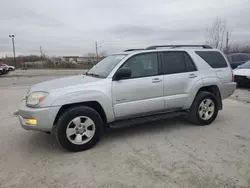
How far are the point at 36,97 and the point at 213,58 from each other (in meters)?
3.89

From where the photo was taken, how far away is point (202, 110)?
186 inches

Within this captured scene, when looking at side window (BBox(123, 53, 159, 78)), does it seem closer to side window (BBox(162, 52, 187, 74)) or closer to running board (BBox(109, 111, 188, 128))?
side window (BBox(162, 52, 187, 74))

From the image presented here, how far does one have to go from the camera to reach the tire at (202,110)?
464 cm

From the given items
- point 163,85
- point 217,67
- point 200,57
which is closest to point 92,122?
point 163,85

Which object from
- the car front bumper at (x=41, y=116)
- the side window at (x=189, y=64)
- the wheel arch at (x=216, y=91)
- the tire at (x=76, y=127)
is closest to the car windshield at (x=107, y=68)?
the tire at (x=76, y=127)

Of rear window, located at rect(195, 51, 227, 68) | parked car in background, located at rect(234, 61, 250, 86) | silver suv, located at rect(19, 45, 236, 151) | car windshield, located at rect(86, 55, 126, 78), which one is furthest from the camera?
parked car in background, located at rect(234, 61, 250, 86)

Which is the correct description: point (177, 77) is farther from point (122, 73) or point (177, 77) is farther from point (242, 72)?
point (242, 72)

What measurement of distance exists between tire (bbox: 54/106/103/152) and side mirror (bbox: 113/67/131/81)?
0.73 m

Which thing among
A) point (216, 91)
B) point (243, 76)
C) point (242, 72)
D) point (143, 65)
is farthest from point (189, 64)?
point (242, 72)

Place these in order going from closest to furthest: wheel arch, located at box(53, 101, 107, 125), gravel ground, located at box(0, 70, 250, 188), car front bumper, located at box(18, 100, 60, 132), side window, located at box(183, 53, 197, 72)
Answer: gravel ground, located at box(0, 70, 250, 188), car front bumper, located at box(18, 100, 60, 132), wheel arch, located at box(53, 101, 107, 125), side window, located at box(183, 53, 197, 72)

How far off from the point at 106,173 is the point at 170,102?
6.78 ft

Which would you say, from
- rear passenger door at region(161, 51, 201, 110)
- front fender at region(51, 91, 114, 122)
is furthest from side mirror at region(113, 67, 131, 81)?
rear passenger door at region(161, 51, 201, 110)

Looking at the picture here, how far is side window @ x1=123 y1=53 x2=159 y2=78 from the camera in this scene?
13.3 ft

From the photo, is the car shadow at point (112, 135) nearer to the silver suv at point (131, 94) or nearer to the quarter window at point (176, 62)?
the silver suv at point (131, 94)
